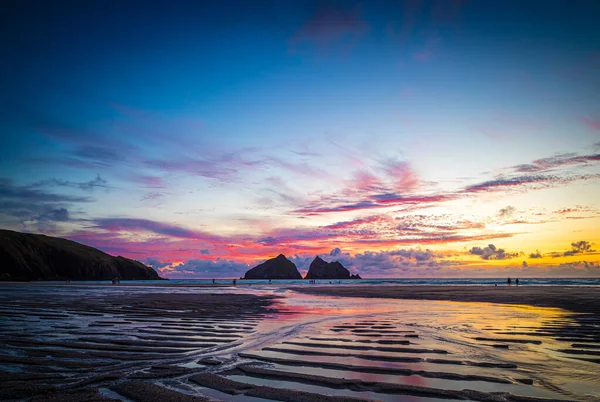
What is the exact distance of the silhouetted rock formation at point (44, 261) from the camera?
446 feet

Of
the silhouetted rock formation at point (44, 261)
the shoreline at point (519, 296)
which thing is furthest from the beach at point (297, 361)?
the silhouetted rock formation at point (44, 261)

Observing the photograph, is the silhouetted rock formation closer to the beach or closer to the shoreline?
the shoreline

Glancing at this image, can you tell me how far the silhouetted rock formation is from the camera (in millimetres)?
135875

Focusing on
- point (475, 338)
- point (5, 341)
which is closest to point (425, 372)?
point (475, 338)

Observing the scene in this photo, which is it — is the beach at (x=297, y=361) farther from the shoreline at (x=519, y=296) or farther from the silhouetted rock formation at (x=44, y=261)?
the silhouetted rock formation at (x=44, y=261)

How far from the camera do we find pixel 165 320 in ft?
63.0

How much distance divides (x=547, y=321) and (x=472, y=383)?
14505mm

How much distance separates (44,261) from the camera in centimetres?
15712

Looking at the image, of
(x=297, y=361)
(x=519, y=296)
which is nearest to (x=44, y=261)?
(x=519, y=296)

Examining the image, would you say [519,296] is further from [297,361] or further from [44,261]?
[44,261]

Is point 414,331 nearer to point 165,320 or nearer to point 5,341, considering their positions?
point 165,320

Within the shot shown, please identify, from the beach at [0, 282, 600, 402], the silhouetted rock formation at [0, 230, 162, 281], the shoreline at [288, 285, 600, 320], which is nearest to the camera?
the beach at [0, 282, 600, 402]

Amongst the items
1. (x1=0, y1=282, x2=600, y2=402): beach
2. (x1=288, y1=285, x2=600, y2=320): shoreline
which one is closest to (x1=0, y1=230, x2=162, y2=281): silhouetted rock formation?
(x1=288, y1=285, x2=600, y2=320): shoreline

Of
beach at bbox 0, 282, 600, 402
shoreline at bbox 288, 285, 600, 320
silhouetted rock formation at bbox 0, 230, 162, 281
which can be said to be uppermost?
silhouetted rock formation at bbox 0, 230, 162, 281
